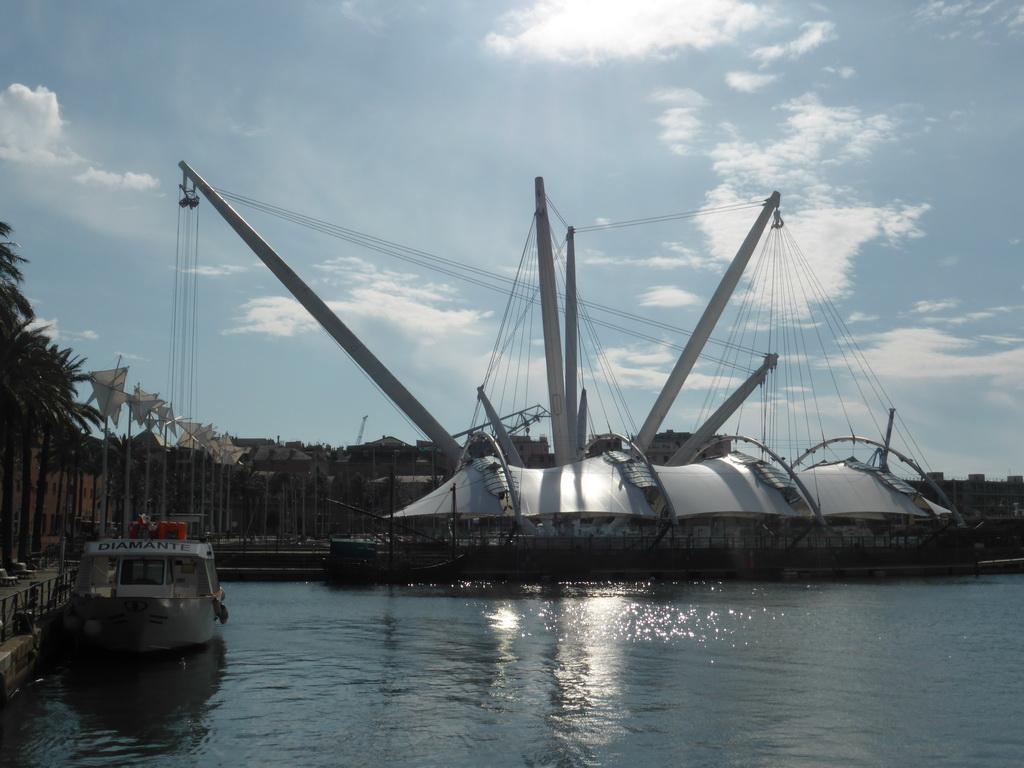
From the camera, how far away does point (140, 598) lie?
32.2 m

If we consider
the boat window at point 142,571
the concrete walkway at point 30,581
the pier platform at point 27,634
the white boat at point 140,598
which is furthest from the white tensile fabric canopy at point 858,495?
the pier platform at point 27,634

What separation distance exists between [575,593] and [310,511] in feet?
370

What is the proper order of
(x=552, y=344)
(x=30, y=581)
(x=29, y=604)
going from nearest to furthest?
(x=29, y=604) → (x=30, y=581) → (x=552, y=344)

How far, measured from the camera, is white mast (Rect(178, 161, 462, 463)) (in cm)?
8525

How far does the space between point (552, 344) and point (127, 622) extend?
62.4 metres

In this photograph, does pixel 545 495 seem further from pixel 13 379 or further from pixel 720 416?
pixel 13 379

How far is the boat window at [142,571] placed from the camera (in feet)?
108

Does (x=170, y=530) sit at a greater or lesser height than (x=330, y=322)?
lesser

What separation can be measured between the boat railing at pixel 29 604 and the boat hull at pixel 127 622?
52.9 inches

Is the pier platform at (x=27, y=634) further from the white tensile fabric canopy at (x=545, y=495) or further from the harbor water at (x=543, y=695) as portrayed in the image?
the white tensile fabric canopy at (x=545, y=495)

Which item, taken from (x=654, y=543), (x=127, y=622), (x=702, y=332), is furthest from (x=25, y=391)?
(x=702, y=332)

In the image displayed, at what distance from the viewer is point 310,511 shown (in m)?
172

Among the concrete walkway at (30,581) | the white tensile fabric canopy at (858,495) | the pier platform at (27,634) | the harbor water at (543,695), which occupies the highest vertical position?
the white tensile fabric canopy at (858,495)

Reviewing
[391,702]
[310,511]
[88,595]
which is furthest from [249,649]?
[310,511]
